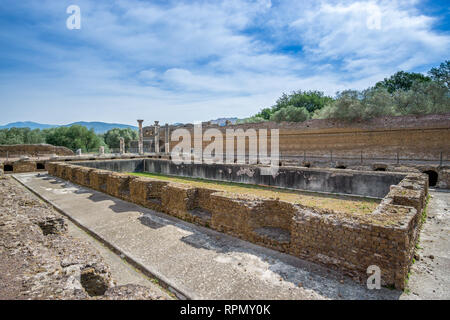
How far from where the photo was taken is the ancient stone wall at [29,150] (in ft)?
81.0

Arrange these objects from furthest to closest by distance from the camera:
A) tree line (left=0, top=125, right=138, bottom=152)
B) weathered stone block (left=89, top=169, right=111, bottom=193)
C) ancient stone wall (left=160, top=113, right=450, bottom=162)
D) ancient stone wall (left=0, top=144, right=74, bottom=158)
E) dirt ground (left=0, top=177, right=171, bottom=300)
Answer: tree line (left=0, top=125, right=138, bottom=152) < ancient stone wall (left=0, top=144, right=74, bottom=158) < ancient stone wall (left=160, top=113, right=450, bottom=162) < weathered stone block (left=89, top=169, right=111, bottom=193) < dirt ground (left=0, top=177, right=171, bottom=300)

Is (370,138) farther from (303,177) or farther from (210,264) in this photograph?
(210,264)

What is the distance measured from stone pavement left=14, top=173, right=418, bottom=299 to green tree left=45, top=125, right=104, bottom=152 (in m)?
46.1

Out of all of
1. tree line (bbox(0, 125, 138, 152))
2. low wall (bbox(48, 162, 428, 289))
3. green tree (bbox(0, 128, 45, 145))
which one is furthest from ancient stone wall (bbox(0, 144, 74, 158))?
low wall (bbox(48, 162, 428, 289))

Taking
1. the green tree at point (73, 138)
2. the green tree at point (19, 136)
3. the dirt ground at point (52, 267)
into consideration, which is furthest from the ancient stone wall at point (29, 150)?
the dirt ground at point (52, 267)

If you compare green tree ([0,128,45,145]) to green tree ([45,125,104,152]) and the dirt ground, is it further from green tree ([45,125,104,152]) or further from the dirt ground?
the dirt ground

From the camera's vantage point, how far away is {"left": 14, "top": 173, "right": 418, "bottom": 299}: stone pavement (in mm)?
3150

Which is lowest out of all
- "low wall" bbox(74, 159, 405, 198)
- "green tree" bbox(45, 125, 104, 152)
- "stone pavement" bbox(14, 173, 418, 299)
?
"stone pavement" bbox(14, 173, 418, 299)

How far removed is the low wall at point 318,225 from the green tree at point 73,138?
1816 inches

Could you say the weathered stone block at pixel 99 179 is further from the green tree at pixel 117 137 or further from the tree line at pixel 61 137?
the green tree at pixel 117 137

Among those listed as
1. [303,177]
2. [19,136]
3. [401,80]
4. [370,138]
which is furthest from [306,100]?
[19,136]

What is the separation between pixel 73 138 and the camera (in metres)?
46.2

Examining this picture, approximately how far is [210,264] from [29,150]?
30711 millimetres
